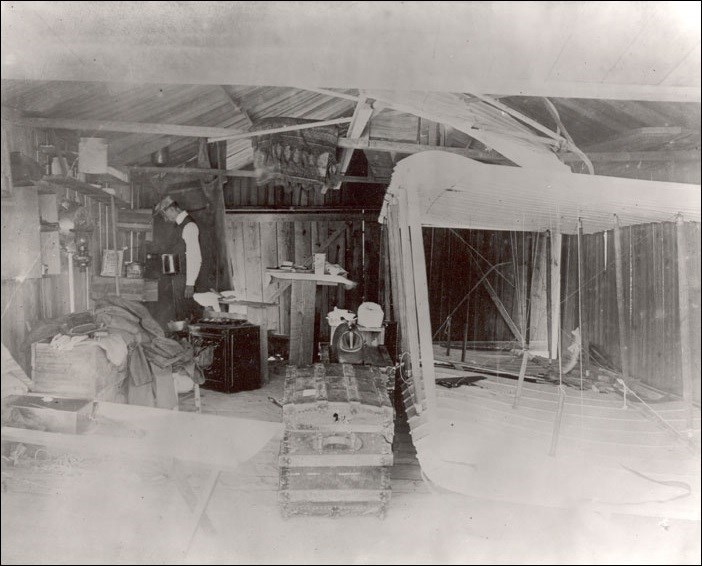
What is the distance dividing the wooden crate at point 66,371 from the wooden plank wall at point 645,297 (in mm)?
5298

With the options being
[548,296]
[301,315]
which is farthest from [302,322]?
[548,296]

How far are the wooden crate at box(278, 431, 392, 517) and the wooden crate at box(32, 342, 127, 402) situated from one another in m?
1.94

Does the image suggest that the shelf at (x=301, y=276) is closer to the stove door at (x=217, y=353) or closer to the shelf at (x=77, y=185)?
the stove door at (x=217, y=353)

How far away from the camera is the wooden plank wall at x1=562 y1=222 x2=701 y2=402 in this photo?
5.35m

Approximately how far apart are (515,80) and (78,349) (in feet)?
12.9

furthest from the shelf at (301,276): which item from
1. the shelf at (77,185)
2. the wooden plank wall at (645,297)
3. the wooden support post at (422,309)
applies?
the wooden plank wall at (645,297)

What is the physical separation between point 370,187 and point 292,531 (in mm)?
6693

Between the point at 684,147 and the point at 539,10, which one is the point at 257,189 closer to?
the point at 684,147

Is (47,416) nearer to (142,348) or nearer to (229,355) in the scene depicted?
(142,348)

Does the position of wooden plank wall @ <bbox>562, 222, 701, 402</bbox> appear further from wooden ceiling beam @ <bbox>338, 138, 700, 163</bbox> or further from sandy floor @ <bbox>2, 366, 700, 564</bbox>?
sandy floor @ <bbox>2, 366, 700, 564</bbox>

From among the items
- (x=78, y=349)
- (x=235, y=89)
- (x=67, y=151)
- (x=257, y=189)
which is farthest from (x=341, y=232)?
(x=78, y=349)

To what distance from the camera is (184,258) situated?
7773 mm

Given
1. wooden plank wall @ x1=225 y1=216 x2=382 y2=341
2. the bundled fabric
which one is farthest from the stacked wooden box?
wooden plank wall @ x1=225 y1=216 x2=382 y2=341

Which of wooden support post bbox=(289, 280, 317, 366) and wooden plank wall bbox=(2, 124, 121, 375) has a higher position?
wooden plank wall bbox=(2, 124, 121, 375)
